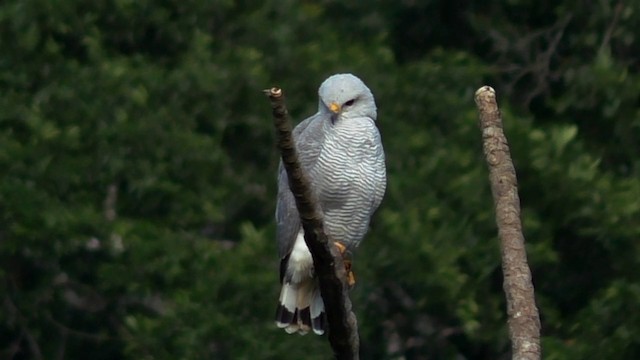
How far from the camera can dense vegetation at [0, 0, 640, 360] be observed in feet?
27.6

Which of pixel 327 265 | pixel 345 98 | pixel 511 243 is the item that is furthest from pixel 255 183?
pixel 511 243

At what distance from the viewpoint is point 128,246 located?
8484 mm

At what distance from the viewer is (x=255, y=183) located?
9.09 meters

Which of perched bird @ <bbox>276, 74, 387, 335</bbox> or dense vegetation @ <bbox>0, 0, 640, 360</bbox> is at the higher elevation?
dense vegetation @ <bbox>0, 0, 640, 360</bbox>

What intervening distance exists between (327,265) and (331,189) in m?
1.49

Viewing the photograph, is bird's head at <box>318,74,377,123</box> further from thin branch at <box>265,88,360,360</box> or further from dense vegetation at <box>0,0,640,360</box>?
dense vegetation at <box>0,0,640,360</box>

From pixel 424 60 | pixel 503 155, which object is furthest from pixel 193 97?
pixel 503 155

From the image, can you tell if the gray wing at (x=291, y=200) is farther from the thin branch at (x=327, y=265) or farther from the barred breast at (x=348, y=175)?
the thin branch at (x=327, y=265)

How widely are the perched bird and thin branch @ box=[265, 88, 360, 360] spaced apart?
126 cm

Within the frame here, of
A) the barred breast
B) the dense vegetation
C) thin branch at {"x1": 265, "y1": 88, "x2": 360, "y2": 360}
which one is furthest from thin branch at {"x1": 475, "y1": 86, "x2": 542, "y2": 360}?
the dense vegetation

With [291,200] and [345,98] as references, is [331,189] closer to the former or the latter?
[291,200]

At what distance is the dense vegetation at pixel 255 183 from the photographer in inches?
331

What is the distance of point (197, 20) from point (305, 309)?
4359 mm

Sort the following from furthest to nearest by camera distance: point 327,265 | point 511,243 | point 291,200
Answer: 1. point 291,200
2. point 327,265
3. point 511,243
